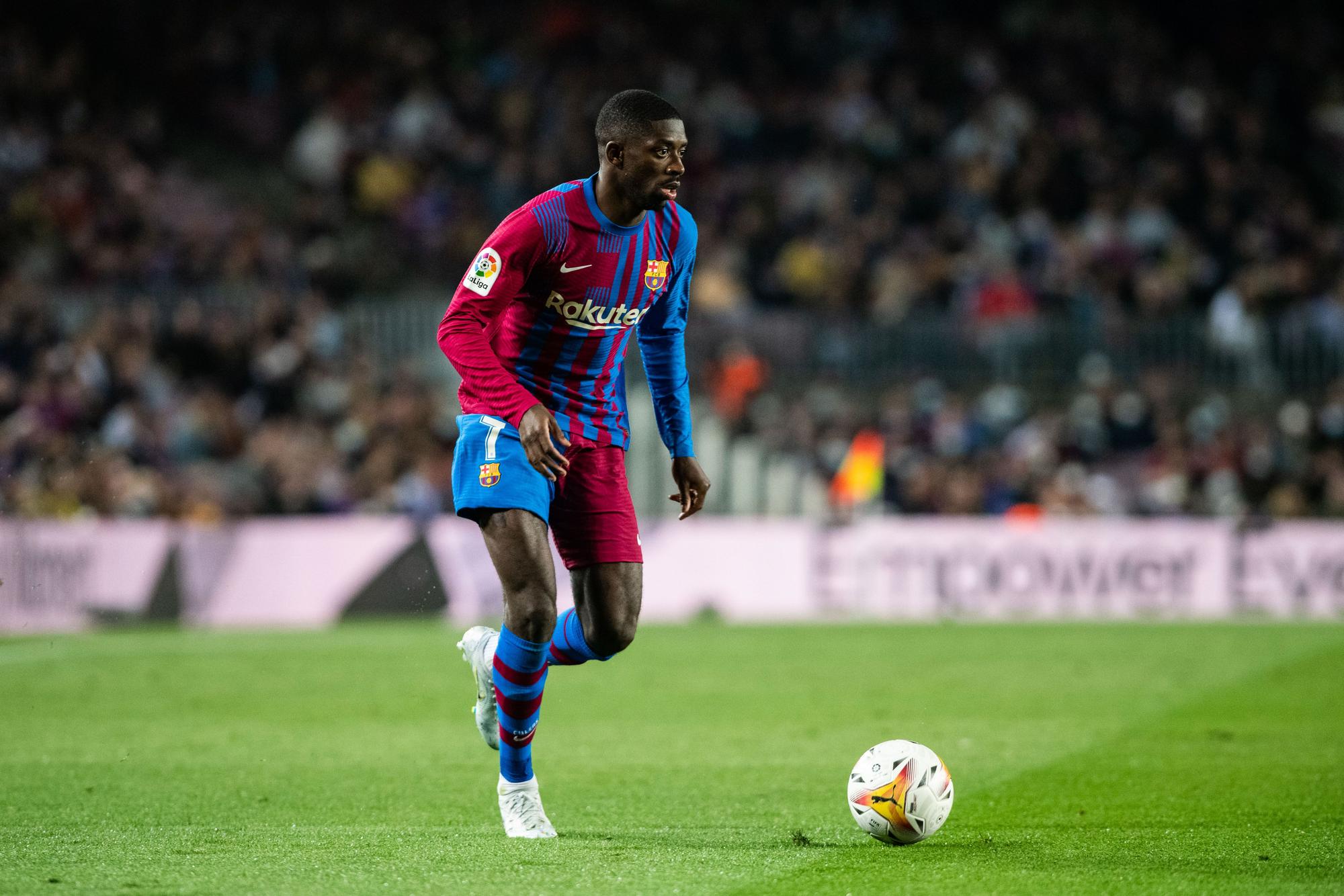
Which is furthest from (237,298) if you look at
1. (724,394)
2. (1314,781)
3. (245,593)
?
(1314,781)

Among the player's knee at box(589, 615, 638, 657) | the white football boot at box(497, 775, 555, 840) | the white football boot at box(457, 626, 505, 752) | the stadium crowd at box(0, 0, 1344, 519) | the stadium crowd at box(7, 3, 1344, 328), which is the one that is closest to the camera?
the white football boot at box(497, 775, 555, 840)

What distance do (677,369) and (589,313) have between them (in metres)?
0.59

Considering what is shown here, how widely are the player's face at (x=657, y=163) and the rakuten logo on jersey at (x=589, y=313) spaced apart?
41 cm

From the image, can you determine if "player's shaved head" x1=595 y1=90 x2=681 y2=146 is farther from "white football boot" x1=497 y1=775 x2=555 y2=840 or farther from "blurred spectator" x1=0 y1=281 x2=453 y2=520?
"blurred spectator" x1=0 y1=281 x2=453 y2=520

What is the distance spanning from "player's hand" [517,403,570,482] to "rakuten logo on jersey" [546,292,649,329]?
494 millimetres

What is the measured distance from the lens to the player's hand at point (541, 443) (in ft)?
18.6

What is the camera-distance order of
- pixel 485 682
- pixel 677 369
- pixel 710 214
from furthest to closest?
pixel 710 214 → pixel 677 369 → pixel 485 682

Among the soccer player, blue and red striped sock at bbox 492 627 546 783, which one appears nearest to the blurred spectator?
the soccer player

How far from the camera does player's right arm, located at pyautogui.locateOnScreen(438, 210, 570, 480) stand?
19.5 feet

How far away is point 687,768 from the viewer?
25.7 ft

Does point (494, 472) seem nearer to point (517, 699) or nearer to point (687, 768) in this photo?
point (517, 699)

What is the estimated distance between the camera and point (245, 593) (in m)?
16.8

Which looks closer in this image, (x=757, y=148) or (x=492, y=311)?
(x=492, y=311)

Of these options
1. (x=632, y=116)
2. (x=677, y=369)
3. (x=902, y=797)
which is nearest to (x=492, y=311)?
(x=632, y=116)
